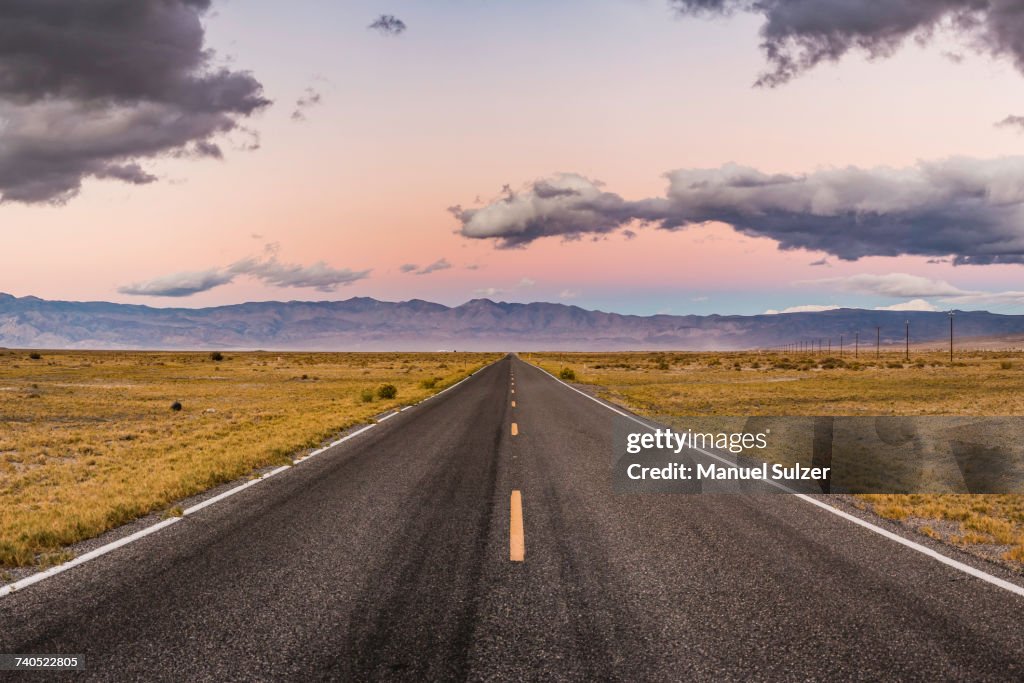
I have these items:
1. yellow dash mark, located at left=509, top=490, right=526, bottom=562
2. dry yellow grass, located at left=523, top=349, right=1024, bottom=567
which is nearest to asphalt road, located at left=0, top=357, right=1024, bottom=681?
yellow dash mark, located at left=509, top=490, right=526, bottom=562

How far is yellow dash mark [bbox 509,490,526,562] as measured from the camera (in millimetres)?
6484

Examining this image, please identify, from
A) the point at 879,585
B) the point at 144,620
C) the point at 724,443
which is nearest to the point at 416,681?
the point at 144,620

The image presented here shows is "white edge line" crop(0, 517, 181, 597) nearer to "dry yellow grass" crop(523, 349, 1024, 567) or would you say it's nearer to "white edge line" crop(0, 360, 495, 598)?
"white edge line" crop(0, 360, 495, 598)

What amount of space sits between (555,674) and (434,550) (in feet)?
9.13

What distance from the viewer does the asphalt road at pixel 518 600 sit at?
4199 millimetres

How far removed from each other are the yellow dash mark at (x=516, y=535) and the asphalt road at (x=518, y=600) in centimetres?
8

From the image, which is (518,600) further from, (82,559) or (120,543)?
(120,543)

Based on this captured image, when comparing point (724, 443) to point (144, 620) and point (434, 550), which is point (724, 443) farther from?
point (144, 620)

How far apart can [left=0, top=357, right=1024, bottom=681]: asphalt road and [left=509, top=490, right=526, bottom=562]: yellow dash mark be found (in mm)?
84

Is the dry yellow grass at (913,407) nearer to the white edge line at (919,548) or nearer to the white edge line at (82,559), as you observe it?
the white edge line at (919,548)

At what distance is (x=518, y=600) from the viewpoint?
5.25m

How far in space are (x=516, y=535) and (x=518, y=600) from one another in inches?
76.0

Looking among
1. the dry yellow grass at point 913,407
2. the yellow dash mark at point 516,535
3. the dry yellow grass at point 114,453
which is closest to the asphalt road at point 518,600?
the yellow dash mark at point 516,535

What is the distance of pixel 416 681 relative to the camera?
3.93m
